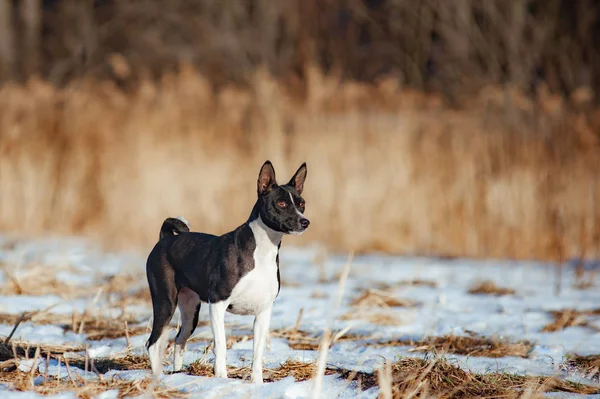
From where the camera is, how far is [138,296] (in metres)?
5.45

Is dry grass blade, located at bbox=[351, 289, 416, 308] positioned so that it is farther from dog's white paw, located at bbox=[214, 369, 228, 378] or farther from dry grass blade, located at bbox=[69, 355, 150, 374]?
dog's white paw, located at bbox=[214, 369, 228, 378]

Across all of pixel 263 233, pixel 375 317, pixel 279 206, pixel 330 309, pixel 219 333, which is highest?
pixel 279 206

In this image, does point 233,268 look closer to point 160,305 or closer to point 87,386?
point 160,305

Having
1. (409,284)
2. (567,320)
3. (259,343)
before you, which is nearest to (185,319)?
(259,343)

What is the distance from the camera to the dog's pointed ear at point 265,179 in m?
3.32

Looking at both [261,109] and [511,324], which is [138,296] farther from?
[261,109]

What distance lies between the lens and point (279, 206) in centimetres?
324

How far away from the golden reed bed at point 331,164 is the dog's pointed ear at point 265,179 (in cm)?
457

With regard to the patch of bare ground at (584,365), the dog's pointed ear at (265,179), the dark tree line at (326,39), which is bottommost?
the patch of bare ground at (584,365)

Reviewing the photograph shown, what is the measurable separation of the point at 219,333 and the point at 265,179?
2.10ft

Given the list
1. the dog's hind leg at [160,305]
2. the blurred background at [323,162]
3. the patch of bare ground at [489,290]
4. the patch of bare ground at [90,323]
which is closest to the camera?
the dog's hind leg at [160,305]

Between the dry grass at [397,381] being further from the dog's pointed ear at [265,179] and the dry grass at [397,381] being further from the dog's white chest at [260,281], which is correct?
the dog's pointed ear at [265,179]

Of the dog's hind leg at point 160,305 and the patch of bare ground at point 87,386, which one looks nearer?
the patch of bare ground at point 87,386

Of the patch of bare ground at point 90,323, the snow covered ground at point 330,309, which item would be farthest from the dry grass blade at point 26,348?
the patch of bare ground at point 90,323
